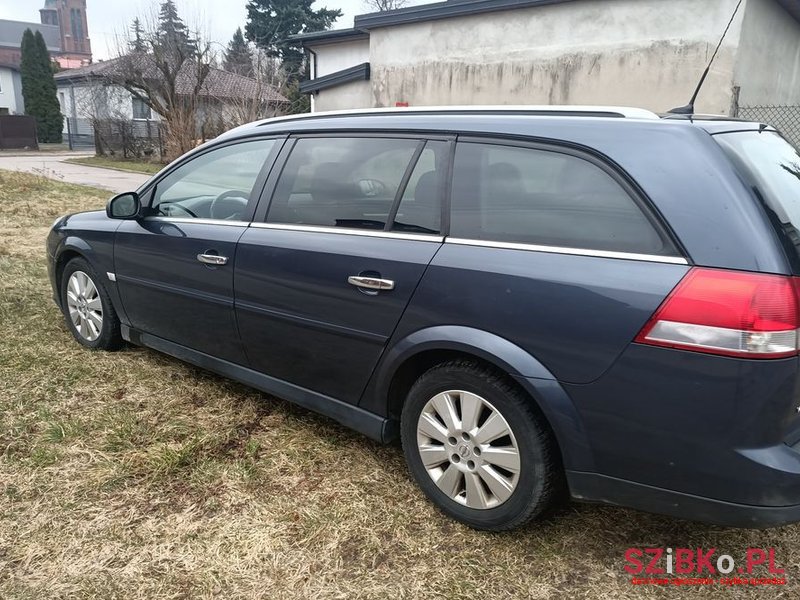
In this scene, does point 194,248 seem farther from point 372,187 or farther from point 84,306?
point 84,306

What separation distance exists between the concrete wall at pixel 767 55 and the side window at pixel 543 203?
8.89 metres

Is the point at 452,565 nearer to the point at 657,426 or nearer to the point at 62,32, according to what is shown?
the point at 657,426

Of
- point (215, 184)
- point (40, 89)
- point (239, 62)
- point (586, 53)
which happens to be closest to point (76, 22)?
point (40, 89)

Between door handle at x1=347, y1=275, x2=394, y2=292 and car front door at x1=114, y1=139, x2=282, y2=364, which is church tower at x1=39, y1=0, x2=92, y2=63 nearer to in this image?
car front door at x1=114, y1=139, x2=282, y2=364

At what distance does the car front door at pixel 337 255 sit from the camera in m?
2.52

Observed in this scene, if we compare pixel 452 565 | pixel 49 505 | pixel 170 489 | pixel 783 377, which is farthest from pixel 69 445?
pixel 783 377

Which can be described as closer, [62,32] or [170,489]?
[170,489]

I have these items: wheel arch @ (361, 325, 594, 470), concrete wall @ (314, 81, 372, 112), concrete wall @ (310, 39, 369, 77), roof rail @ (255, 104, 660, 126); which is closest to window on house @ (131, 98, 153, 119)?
concrete wall @ (310, 39, 369, 77)

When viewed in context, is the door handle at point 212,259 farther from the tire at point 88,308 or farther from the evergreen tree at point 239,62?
the evergreen tree at point 239,62

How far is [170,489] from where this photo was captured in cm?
273

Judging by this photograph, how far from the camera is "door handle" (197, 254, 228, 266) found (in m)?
3.15

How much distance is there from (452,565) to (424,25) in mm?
12828

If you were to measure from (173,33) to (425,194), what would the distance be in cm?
2369

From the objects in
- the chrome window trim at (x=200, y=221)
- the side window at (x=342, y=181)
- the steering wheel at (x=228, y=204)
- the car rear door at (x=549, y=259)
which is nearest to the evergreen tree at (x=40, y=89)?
the chrome window trim at (x=200, y=221)
